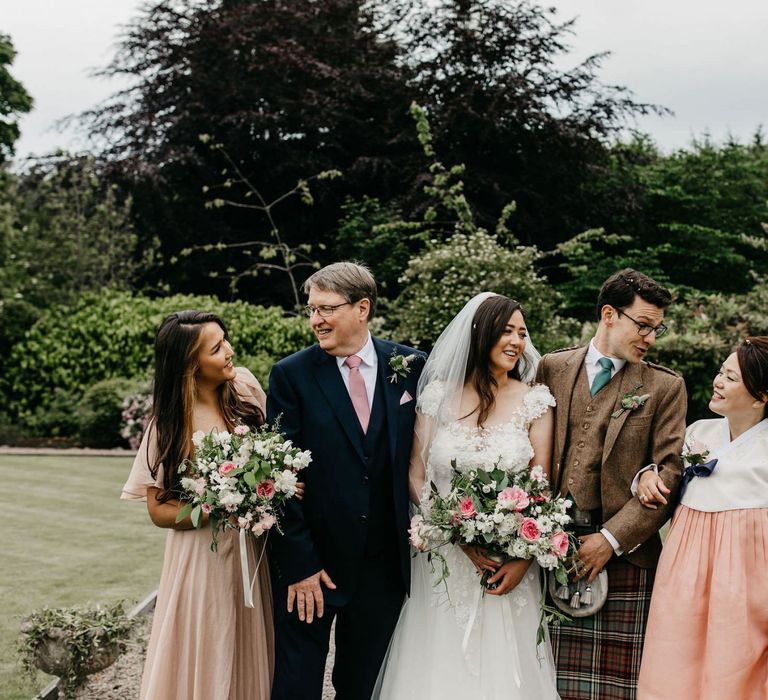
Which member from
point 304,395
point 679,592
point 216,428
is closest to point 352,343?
point 304,395

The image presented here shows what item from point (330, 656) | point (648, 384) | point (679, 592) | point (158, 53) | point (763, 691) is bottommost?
point (330, 656)

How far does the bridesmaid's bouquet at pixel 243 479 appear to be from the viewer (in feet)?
10.5

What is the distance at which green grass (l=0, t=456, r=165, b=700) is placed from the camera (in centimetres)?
614

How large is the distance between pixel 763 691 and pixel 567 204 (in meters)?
13.6

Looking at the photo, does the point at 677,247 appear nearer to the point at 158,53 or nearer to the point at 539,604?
the point at 158,53

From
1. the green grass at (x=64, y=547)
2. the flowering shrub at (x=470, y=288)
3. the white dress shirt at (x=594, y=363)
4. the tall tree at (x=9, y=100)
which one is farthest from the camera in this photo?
the tall tree at (x=9, y=100)

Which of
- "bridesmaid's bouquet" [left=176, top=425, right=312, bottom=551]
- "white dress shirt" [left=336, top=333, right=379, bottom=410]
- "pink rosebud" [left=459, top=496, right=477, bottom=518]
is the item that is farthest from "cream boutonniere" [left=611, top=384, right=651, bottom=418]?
"bridesmaid's bouquet" [left=176, top=425, right=312, bottom=551]

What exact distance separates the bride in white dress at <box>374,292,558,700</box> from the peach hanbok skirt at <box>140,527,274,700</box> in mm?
687

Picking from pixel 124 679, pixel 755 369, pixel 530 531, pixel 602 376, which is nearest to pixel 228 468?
pixel 530 531

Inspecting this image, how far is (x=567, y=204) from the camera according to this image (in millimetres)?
16094

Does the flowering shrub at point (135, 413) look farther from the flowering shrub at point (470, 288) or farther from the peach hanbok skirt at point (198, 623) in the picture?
the peach hanbok skirt at point (198, 623)

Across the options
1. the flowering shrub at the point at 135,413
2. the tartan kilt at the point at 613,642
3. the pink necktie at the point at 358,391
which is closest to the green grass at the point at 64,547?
the flowering shrub at the point at 135,413

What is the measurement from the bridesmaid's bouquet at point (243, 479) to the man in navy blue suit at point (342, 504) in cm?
18

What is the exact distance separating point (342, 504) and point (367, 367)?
590mm
